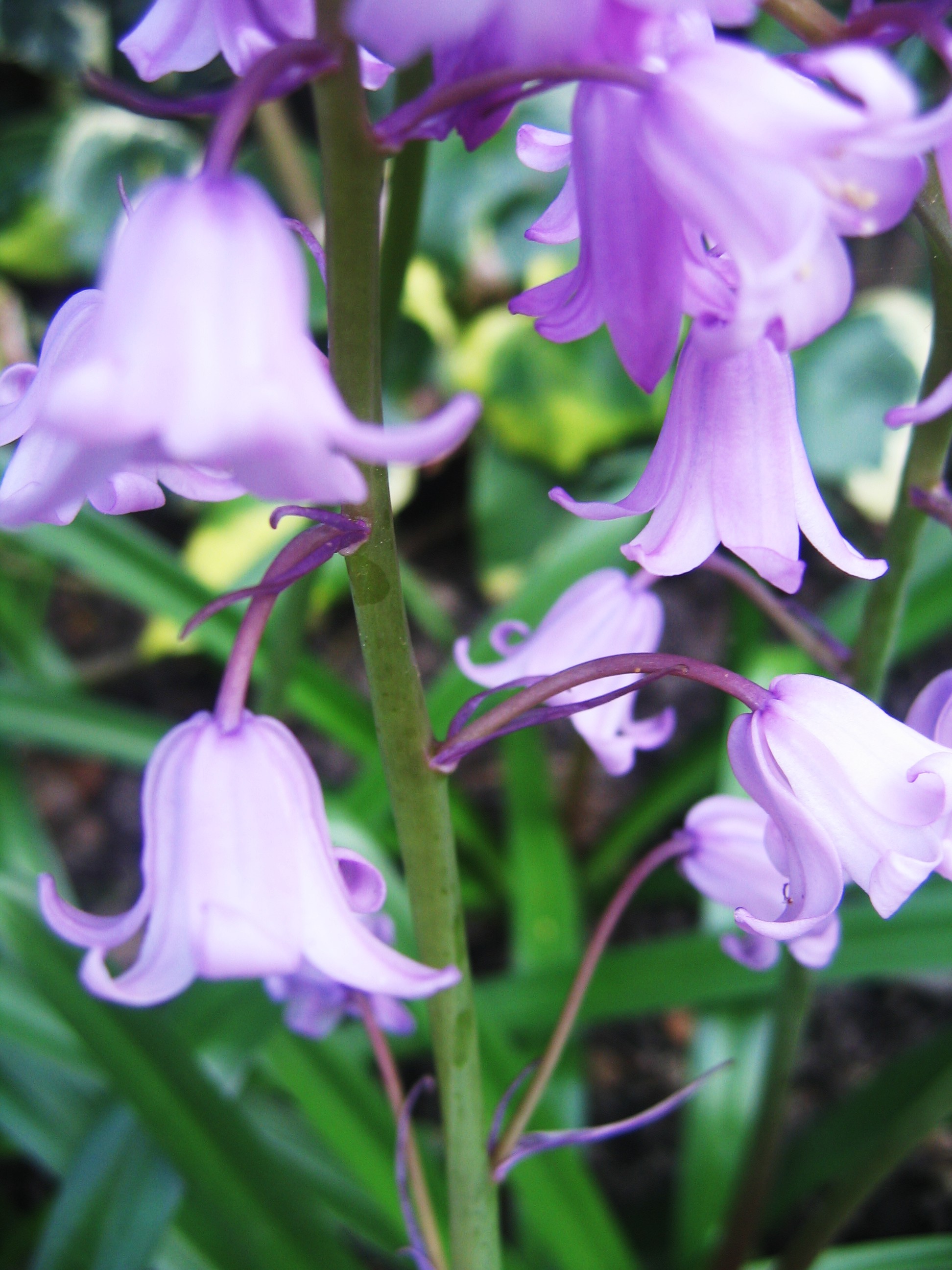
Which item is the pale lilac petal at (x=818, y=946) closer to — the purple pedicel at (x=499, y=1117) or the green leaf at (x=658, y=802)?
the purple pedicel at (x=499, y=1117)

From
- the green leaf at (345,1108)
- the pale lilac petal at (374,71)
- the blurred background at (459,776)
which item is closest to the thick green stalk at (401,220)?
the pale lilac petal at (374,71)

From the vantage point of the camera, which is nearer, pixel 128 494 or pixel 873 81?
pixel 873 81

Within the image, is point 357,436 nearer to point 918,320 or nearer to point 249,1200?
point 249,1200

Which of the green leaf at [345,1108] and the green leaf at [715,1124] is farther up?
the green leaf at [345,1108]

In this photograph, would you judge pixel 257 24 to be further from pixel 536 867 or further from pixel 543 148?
pixel 536 867

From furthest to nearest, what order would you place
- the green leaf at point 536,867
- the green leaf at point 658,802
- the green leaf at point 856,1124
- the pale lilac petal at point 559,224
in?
the green leaf at point 658,802 → the green leaf at point 536,867 → the green leaf at point 856,1124 → the pale lilac petal at point 559,224

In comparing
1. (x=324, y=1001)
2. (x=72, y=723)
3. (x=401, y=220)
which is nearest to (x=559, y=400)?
(x=72, y=723)

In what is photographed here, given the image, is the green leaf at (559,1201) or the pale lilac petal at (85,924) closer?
the pale lilac petal at (85,924)

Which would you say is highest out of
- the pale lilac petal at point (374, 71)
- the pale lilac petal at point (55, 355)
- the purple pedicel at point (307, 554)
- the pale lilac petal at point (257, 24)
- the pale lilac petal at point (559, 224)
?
the pale lilac petal at point (257, 24)
